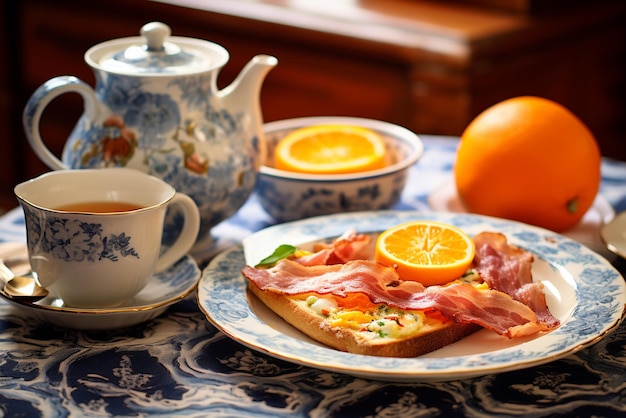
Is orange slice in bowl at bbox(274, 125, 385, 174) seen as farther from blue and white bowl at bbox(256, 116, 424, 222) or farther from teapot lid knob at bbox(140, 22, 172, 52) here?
teapot lid knob at bbox(140, 22, 172, 52)

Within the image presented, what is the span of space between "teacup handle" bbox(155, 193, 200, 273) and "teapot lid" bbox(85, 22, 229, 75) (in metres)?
0.20

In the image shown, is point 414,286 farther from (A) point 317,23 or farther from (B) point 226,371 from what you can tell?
(A) point 317,23

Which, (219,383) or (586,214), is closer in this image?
(219,383)

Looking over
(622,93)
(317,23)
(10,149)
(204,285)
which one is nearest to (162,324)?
(204,285)

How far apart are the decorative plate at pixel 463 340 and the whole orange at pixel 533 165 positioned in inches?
2.9

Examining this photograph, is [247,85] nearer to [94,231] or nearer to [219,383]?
[94,231]

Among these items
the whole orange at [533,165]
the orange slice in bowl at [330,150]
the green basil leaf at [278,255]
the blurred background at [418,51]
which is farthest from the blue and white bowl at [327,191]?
the blurred background at [418,51]

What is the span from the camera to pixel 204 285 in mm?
1123

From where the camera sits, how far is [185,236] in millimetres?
1214

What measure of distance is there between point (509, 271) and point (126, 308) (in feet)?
1.62

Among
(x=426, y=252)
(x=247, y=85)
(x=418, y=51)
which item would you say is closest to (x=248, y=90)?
(x=247, y=85)

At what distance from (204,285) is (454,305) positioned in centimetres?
32

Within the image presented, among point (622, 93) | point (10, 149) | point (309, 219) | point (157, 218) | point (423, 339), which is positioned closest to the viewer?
point (423, 339)

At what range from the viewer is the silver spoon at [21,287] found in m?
1.08
